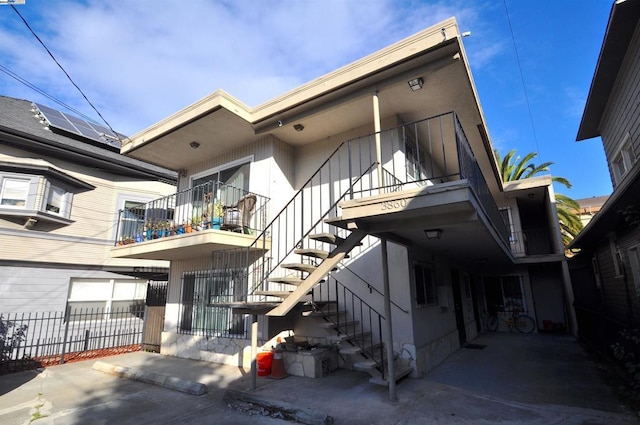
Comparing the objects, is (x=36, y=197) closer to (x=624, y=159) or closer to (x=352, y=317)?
(x=352, y=317)

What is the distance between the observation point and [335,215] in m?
6.13

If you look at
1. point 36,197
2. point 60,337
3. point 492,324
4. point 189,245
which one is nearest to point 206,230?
point 189,245

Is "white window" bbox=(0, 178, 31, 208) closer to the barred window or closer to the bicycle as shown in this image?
the barred window

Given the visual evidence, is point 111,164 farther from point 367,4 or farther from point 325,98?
point 367,4

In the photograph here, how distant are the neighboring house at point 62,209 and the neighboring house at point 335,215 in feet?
10.4

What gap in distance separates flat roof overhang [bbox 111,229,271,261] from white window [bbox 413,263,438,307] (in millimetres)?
3280

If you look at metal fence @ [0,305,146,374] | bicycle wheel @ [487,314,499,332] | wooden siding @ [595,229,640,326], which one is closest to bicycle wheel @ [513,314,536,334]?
bicycle wheel @ [487,314,499,332]

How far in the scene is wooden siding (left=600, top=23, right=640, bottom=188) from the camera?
6461 mm

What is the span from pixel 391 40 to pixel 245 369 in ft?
22.8

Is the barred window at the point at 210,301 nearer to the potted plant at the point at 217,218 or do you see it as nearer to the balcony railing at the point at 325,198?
the balcony railing at the point at 325,198

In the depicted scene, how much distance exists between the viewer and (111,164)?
11.8m

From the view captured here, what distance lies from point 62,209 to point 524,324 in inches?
672

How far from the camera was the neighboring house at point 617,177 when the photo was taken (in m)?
5.80

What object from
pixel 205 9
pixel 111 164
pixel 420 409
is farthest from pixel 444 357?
pixel 111 164
